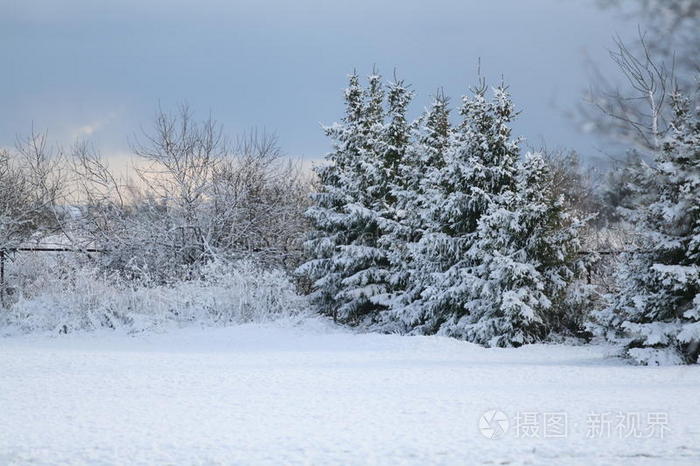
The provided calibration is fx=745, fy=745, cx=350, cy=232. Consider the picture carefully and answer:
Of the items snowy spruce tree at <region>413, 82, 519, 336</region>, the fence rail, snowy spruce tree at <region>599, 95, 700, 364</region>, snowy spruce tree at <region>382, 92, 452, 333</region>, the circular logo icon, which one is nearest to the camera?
the circular logo icon

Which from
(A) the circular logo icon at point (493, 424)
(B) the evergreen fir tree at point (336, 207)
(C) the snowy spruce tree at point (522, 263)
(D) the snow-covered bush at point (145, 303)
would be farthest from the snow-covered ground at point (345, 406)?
(B) the evergreen fir tree at point (336, 207)

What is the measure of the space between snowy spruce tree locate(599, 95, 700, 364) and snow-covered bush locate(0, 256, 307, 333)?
8734 mm

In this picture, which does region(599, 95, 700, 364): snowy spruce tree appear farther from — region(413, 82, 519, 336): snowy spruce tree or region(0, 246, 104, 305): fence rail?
region(0, 246, 104, 305): fence rail

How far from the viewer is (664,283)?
12133mm

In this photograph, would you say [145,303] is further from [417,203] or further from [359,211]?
[417,203]

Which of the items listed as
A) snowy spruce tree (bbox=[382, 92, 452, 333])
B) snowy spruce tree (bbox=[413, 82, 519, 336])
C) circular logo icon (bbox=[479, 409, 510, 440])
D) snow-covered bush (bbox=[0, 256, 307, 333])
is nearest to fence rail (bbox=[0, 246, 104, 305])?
snow-covered bush (bbox=[0, 256, 307, 333])

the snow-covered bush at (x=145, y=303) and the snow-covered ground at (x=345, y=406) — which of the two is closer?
the snow-covered ground at (x=345, y=406)

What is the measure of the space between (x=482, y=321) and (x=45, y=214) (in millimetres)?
20269

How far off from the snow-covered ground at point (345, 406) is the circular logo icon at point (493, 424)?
0.02 m

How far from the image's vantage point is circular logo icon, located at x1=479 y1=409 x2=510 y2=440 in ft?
22.6

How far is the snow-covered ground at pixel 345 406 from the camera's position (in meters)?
6.27

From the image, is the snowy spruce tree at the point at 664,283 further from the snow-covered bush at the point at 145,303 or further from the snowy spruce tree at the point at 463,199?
the snow-covered bush at the point at 145,303

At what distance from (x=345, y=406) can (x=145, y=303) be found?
10900mm

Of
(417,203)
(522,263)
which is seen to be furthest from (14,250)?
(522,263)
